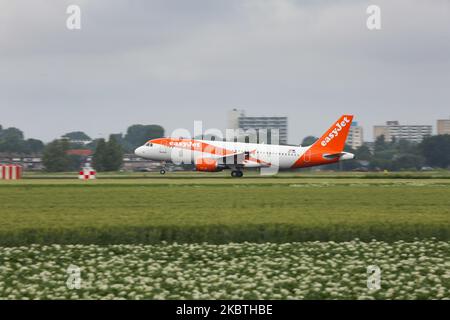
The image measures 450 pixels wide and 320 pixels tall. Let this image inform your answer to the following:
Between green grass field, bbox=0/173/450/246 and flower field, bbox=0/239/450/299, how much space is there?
1.04 metres

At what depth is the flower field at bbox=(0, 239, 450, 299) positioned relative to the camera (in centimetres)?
1909

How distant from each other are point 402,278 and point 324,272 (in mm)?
2147

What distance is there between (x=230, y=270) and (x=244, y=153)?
52.7 meters

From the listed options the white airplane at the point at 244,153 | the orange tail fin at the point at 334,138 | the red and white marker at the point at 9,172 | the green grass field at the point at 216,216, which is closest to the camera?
the green grass field at the point at 216,216

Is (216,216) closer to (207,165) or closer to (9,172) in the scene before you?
(207,165)

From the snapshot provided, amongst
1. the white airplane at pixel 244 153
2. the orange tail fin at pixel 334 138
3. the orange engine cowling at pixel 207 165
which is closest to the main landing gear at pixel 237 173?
the white airplane at pixel 244 153

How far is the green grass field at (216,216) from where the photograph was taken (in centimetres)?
2612

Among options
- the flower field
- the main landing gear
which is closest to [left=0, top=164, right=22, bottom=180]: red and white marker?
the main landing gear

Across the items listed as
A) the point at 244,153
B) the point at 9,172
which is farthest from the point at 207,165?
the point at 9,172

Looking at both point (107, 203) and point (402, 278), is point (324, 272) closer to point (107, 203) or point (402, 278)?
point (402, 278)

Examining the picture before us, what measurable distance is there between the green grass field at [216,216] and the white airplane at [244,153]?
2781 centimetres

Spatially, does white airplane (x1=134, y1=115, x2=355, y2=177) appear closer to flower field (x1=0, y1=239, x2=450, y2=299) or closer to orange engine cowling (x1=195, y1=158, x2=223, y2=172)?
orange engine cowling (x1=195, y1=158, x2=223, y2=172)

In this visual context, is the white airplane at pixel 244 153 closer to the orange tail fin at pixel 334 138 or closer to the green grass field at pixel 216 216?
the orange tail fin at pixel 334 138
